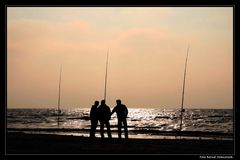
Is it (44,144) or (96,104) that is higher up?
(96,104)

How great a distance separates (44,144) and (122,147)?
2827mm

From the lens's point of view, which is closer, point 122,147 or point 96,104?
point 122,147
